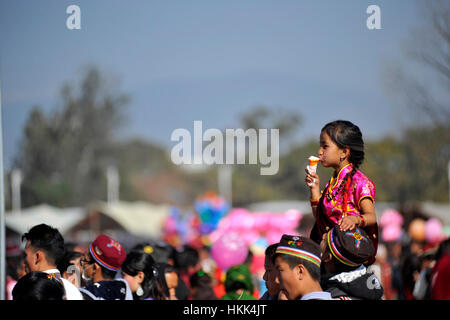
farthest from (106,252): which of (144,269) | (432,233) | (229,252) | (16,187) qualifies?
(16,187)

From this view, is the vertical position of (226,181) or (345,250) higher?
(345,250)

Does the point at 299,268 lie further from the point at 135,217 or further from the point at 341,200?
the point at 135,217

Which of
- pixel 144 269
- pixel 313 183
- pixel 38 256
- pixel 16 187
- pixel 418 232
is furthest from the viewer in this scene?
pixel 16 187

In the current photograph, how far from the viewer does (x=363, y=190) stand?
367cm

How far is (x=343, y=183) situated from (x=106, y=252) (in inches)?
67.6

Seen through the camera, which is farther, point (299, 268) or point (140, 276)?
point (140, 276)

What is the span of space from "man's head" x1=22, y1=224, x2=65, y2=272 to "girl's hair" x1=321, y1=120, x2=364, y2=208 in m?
1.69

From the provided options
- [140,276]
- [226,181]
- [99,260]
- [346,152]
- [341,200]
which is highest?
[346,152]

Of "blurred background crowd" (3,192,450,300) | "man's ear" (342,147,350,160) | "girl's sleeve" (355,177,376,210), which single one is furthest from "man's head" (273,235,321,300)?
"man's ear" (342,147,350,160)
